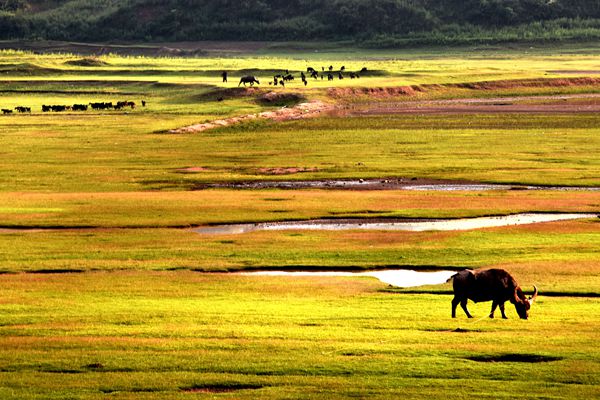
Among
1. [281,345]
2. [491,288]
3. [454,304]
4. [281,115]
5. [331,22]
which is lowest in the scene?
[281,115]

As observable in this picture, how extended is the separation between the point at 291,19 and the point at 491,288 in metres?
166

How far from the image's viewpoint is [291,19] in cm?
18950

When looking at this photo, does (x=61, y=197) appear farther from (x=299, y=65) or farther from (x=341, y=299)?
(x=299, y=65)

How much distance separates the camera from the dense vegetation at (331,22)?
18038cm

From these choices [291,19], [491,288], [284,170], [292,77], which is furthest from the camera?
[291,19]

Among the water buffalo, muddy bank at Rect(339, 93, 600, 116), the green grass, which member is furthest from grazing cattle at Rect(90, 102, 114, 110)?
the water buffalo

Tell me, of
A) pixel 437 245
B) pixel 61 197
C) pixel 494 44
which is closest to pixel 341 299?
pixel 437 245

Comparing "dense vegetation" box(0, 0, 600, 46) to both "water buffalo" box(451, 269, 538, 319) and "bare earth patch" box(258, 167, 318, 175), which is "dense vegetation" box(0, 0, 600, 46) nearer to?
"bare earth patch" box(258, 167, 318, 175)

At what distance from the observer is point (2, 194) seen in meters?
52.4

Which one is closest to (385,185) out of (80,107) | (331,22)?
(80,107)

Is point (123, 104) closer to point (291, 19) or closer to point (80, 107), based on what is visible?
point (80, 107)

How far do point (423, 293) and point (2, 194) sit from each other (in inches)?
1036

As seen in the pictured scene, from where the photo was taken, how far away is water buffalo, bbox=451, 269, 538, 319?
26.3 m

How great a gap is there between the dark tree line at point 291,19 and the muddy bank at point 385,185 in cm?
12433
